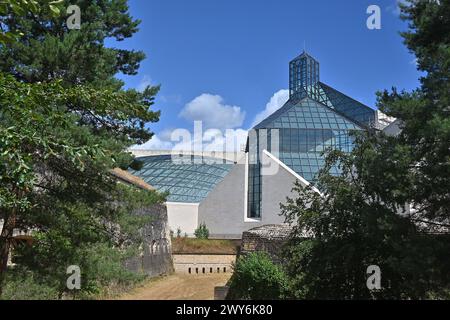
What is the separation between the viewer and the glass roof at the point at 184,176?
52969 millimetres

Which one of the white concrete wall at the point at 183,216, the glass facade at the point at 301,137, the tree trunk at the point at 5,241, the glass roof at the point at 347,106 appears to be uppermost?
the glass roof at the point at 347,106

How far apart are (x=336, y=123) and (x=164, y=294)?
3760cm

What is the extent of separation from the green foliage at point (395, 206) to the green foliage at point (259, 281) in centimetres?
41

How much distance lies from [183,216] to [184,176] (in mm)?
6692

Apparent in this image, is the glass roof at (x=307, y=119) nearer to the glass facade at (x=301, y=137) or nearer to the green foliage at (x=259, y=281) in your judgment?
the glass facade at (x=301, y=137)

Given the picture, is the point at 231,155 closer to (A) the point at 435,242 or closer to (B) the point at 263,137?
(B) the point at 263,137

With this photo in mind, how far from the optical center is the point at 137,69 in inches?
627

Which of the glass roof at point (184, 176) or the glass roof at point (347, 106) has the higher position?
the glass roof at point (347, 106)

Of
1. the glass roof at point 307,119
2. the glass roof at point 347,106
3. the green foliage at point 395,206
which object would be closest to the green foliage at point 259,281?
the green foliage at point 395,206

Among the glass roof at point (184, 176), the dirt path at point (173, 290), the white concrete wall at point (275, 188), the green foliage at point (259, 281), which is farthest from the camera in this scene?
the glass roof at point (184, 176)

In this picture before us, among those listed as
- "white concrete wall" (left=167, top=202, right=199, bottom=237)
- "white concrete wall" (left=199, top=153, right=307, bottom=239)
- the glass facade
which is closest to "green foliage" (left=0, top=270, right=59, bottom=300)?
"white concrete wall" (left=199, top=153, right=307, bottom=239)
